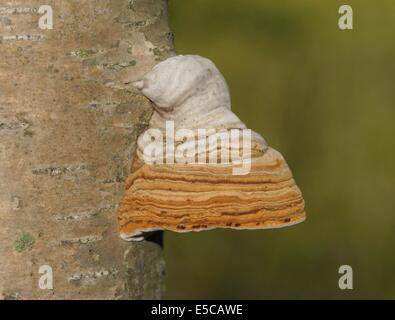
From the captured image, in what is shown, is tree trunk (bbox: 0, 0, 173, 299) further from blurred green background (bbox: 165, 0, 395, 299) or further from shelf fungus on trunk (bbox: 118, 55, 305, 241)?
blurred green background (bbox: 165, 0, 395, 299)

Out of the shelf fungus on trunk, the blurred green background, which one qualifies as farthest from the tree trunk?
the blurred green background

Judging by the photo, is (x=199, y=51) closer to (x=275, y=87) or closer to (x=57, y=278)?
(x=275, y=87)

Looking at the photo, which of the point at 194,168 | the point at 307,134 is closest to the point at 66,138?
the point at 194,168

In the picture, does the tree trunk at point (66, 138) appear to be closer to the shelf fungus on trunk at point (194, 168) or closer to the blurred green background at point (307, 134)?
the shelf fungus on trunk at point (194, 168)

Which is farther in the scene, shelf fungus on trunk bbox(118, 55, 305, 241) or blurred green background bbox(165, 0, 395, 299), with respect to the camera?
blurred green background bbox(165, 0, 395, 299)

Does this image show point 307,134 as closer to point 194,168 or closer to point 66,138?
point 194,168

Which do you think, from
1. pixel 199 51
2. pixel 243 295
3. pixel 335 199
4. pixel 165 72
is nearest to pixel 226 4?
pixel 199 51

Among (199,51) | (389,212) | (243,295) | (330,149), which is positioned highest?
(199,51)
